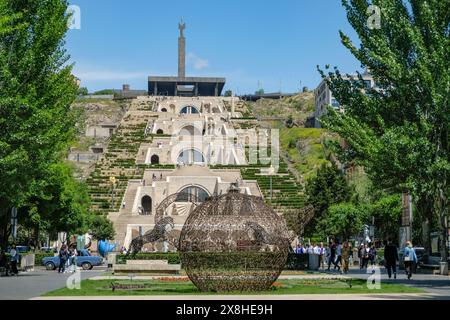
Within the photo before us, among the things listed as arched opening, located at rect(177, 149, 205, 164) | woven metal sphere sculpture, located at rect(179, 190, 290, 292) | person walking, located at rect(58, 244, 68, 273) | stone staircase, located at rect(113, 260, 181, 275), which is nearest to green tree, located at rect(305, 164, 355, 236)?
person walking, located at rect(58, 244, 68, 273)

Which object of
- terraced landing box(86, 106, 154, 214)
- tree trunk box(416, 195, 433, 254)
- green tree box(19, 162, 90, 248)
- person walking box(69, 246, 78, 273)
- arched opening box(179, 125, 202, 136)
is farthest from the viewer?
arched opening box(179, 125, 202, 136)

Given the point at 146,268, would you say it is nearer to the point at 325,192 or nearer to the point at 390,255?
the point at 390,255

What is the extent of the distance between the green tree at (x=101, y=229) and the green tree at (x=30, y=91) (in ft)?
76.3

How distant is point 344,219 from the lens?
48688 mm

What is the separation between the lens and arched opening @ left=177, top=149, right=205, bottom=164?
284 feet

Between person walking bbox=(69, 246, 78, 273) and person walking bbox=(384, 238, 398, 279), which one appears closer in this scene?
person walking bbox=(384, 238, 398, 279)

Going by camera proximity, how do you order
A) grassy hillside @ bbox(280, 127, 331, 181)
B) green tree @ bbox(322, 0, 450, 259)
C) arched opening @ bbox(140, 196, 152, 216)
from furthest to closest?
grassy hillside @ bbox(280, 127, 331, 181), arched opening @ bbox(140, 196, 152, 216), green tree @ bbox(322, 0, 450, 259)

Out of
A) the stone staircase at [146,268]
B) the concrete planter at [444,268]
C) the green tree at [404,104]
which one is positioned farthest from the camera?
the stone staircase at [146,268]

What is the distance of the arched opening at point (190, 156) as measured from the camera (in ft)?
284

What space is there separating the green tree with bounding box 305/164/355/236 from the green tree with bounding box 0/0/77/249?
2750 cm

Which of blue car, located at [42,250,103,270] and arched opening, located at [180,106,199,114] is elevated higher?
arched opening, located at [180,106,199,114]

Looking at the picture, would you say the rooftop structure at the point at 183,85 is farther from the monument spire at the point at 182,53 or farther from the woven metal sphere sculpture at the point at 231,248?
the woven metal sphere sculpture at the point at 231,248

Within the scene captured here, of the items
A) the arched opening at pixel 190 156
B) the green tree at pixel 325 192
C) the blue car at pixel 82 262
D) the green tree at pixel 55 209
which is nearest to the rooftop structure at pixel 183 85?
the arched opening at pixel 190 156

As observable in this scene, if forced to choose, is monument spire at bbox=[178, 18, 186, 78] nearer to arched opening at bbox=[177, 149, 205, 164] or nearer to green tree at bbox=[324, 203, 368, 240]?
arched opening at bbox=[177, 149, 205, 164]
